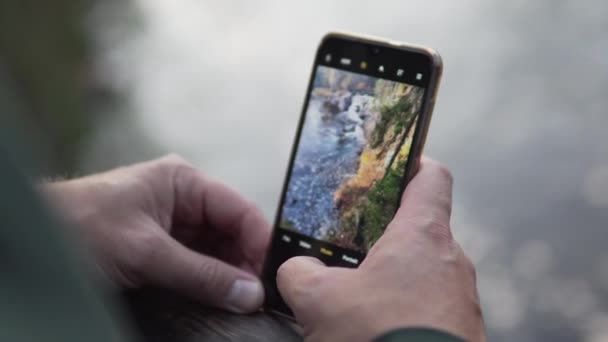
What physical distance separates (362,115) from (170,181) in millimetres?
258

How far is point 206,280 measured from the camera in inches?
31.3

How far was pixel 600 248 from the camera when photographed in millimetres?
1281

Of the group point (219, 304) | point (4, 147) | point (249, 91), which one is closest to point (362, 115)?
point (219, 304)

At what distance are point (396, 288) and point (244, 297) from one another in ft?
0.84

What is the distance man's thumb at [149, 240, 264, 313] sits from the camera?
2.57 ft

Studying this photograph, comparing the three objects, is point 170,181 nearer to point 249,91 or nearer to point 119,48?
point 249,91

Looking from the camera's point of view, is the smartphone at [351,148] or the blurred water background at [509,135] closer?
the smartphone at [351,148]

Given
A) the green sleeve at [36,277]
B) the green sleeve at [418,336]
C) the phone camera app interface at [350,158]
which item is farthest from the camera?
the phone camera app interface at [350,158]

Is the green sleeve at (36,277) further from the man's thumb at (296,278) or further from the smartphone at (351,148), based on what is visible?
the smartphone at (351,148)

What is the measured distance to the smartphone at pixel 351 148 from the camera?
76cm

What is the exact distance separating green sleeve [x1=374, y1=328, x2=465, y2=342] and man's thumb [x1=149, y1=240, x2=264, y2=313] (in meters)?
0.29

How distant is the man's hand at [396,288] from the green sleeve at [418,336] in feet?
0.06

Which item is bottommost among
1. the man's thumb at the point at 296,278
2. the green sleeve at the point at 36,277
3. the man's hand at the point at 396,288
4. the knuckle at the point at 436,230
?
the man's thumb at the point at 296,278

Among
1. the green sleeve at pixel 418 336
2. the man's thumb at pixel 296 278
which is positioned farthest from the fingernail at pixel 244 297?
the green sleeve at pixel 418 336
